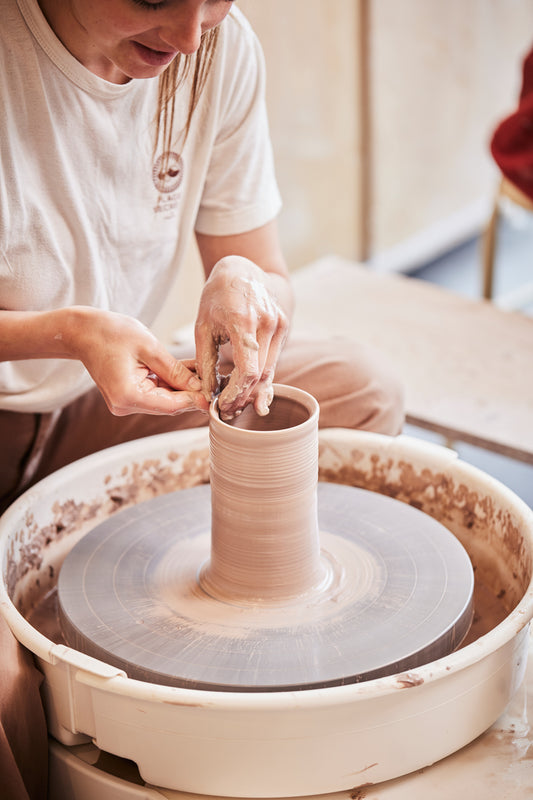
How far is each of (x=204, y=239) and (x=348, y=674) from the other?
36.0 inches

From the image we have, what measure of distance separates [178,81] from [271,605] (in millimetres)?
873

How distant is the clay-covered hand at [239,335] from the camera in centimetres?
138

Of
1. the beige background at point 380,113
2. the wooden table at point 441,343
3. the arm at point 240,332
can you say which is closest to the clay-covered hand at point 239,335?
the arm at point 240,332

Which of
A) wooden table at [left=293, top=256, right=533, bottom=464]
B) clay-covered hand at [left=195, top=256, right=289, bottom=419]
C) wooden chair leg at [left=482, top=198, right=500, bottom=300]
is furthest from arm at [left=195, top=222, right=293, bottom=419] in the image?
wooden chair leg at [left=482, top=198, right=500, bottom=300]

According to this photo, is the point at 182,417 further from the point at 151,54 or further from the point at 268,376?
the point at 151,54

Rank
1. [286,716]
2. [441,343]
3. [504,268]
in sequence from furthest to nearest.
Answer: [504,268] → [441,343] → [286,716]

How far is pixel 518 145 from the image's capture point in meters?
2.95

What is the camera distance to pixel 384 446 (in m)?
1.76

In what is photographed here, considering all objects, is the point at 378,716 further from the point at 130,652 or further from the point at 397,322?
the point at 397,322

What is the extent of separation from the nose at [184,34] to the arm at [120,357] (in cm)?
38

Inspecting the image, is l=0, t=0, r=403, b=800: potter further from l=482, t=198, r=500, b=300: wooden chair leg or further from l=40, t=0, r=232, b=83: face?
l=482, t=198, r=500, b=300: wooden chair leg

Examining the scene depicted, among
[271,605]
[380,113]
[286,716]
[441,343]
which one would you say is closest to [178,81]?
[271,605]

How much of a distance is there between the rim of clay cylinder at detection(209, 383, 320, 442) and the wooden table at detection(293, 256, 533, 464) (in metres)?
0.83

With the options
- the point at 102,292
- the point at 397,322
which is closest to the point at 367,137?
the point at 397,322
